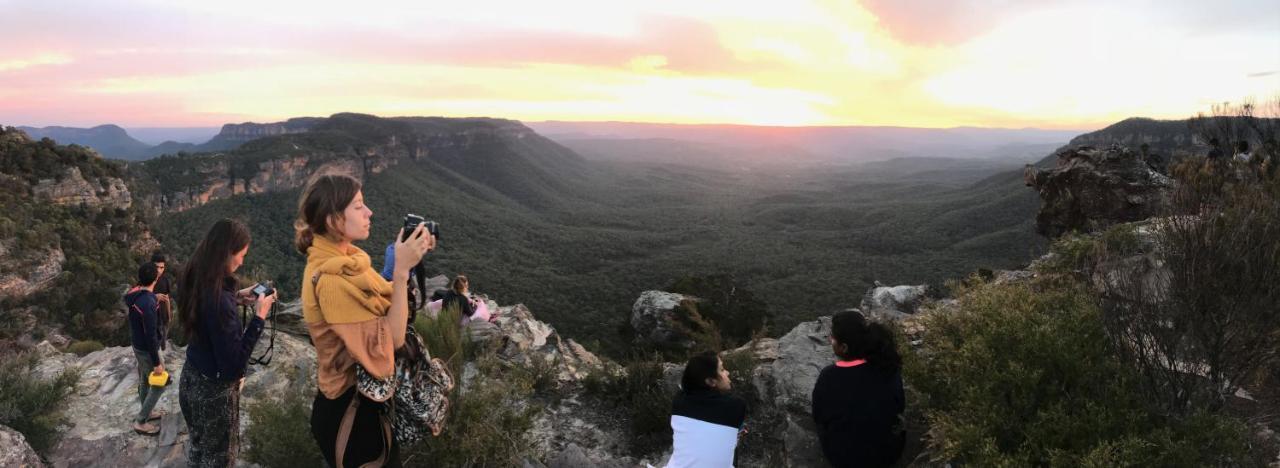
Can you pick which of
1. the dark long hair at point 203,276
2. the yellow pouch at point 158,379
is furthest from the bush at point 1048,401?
the yellow pouch at point 158,379

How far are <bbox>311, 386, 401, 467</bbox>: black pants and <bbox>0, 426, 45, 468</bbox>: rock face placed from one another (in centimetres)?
310

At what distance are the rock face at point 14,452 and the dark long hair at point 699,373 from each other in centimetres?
481

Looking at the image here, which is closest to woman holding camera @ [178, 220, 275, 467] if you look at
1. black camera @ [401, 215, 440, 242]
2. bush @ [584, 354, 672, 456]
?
black camera @ [401, 215, 440, 242]

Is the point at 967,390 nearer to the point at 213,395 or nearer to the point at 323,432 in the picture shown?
the point at 323,432

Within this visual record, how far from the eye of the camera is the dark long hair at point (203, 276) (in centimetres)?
308

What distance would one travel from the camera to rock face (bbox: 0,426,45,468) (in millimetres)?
3752

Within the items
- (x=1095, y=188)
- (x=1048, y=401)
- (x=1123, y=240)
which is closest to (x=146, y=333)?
(x=1048, y=401)

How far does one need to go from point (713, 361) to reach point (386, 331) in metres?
2.21

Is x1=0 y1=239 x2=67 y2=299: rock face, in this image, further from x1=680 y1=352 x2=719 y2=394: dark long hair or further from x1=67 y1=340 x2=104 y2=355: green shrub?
x1=680 y1=352 x2=719 y2=394: dark long hair

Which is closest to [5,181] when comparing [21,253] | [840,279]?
[21,253]

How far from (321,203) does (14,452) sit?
390 centimetres

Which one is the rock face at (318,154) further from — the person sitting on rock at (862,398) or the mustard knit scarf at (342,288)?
the person sitting on rock at (862,398)

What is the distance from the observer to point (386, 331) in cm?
236

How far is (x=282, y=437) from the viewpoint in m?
4.05
